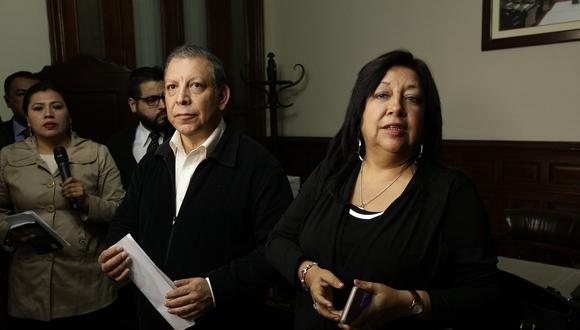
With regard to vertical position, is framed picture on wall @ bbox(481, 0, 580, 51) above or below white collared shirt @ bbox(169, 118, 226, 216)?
above

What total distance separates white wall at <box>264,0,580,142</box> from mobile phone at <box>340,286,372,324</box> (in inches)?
106

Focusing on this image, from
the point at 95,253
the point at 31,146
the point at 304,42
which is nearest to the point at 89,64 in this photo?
the point at 31,146

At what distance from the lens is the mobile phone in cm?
95

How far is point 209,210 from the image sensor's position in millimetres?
1373

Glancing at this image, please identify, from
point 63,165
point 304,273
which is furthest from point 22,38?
point 304,273

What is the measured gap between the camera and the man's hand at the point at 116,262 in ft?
4.43

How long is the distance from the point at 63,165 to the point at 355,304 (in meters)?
1.49

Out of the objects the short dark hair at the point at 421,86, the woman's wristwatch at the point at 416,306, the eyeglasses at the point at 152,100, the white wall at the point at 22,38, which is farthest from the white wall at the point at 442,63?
the woman's wristwatch at the point at 416,306

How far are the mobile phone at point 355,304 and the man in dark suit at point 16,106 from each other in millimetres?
2262

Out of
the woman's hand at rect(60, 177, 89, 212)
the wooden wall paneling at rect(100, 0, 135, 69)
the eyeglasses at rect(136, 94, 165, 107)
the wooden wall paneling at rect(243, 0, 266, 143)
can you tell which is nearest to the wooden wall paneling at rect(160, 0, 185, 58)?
the wooden wall paneling at rect(100, 0, 135, 69)

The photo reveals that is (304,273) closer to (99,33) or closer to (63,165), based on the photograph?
(63,165)

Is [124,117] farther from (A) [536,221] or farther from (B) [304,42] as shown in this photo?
(A) [536,221]

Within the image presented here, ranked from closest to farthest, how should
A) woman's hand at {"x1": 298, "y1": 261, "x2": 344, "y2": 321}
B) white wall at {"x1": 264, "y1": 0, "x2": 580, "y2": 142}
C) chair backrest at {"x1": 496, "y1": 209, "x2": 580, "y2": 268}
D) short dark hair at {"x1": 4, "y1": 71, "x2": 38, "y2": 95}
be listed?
1. woman's hand at {"x1": 298, "y1": 261, "x2": 344, "y2": 321}
2. chair backrest at {"x1": 496, "y1": 209, "x2": 580, "y2": 268}
3. short dark hair at {"x1": 4, "y1": 71, "x2": 38, "y2": 95}
4. white wall at {"x1": 264, "y1": 0, "x2": 580, "y2": 142}

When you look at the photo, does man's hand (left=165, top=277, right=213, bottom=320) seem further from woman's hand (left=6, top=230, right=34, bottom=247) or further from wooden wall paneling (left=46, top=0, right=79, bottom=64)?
wooden wall paneling (left=46, top=0, right=79, bottom=64)
